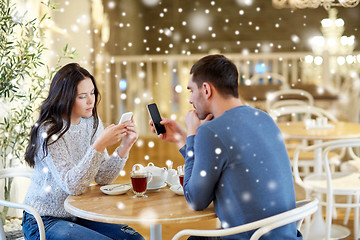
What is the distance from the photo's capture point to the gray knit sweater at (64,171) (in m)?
1.48

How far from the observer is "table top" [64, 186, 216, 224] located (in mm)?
1256

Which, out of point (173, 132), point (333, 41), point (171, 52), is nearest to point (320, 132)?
point (173, 132)

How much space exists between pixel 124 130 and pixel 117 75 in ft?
12.8

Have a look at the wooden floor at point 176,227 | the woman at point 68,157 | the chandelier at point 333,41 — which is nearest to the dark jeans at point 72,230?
the woman at point 68,157

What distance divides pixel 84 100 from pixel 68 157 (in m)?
0.24

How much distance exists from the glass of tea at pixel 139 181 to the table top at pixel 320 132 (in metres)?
1.51

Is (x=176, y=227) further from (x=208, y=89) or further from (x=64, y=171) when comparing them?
(x=208, y=89)

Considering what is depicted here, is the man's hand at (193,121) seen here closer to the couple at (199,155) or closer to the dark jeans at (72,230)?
the couple at (199,155)

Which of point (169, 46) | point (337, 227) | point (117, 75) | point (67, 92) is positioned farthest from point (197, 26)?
point (67, 92)

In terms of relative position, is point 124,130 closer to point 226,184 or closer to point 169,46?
point 226,184

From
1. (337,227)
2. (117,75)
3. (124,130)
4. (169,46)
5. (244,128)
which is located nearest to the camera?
(244,128)

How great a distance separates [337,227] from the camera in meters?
2.71

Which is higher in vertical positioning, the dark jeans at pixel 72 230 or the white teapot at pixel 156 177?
the white teapot at pixel 156 177

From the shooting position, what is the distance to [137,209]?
52.8 inches
